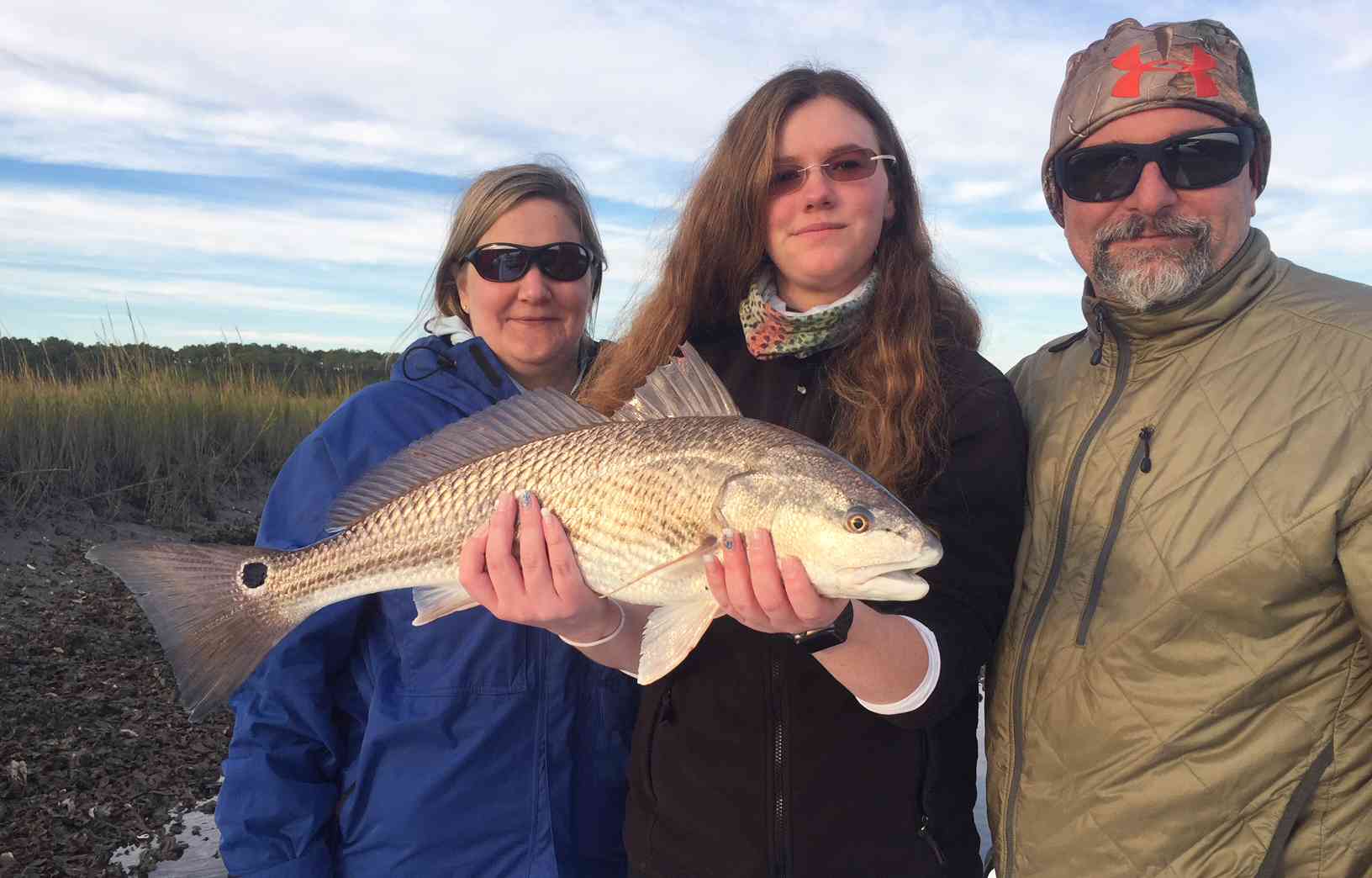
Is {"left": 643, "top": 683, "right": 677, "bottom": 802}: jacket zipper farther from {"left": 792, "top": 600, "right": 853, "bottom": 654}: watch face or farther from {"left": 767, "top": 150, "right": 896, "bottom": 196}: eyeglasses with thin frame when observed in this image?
{"left": 767, "top": 150, "right": 896, "bottom": 196}: eyeglasses with thin frame

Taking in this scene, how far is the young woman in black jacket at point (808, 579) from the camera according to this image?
276cm

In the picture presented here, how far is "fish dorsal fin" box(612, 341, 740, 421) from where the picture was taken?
2990mm

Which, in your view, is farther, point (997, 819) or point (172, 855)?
point (172, 855)

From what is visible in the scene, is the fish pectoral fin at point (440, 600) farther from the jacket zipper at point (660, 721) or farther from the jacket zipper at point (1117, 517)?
the jacket zipper at point (1117, 517)

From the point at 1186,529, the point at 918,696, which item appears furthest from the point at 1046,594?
the point at 918,696

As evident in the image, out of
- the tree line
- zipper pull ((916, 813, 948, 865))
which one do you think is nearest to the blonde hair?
zipper pull ((916, 813, 948, 865))

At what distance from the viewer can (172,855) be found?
16.5 feet

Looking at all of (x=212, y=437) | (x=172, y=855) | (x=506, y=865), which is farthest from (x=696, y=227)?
(x=212, y=437)

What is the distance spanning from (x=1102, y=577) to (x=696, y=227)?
1894 mm

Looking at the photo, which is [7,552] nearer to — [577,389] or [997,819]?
[577,389]

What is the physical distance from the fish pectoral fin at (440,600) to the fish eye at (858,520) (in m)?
1.25

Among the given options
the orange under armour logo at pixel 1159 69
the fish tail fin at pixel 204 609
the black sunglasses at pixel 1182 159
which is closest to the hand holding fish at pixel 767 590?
the fish tail fin at pixel 204 609

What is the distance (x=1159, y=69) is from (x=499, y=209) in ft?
8.25

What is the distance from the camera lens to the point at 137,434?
40.7 feet
